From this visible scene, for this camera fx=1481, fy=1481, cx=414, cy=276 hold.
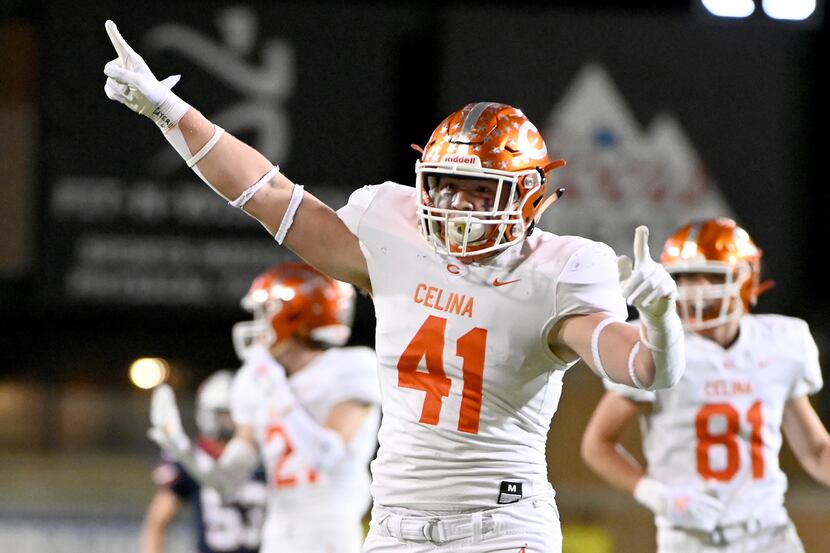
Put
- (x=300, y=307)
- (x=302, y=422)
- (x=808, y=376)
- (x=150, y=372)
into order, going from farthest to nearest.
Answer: (x=150, y=372) → (x=300, y=307) → (x=302, y=422) → (x=808, y=376)

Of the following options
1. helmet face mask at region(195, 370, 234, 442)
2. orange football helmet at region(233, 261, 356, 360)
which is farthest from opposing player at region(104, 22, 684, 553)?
helmet face mask at region(195, 370, 234, 442)

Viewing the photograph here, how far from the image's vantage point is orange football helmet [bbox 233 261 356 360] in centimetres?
464

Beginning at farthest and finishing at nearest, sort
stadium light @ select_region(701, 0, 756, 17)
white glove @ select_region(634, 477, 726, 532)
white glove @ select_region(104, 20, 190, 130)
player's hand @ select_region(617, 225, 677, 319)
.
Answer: stadium light @ select_region(701, 0, 756, 17) → white glove @ select_region(634, 477, 726, 532) → white glove @ select_region(104, 20, 190, 130) → player's hand @ select_region(617, 225, 677, 319)

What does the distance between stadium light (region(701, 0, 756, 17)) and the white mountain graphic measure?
651 millimetres

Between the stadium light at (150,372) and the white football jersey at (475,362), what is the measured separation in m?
8.02

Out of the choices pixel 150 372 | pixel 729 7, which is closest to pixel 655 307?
pixel 729 7

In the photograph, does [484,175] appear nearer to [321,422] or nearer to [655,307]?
[655,307]

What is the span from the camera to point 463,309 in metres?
2.91

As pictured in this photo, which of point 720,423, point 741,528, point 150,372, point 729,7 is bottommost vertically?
point 741,528

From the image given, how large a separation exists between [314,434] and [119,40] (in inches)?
66.6

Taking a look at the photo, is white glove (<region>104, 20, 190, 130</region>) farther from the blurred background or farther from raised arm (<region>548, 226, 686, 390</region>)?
the blurred background

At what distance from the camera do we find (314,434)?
14.3ft

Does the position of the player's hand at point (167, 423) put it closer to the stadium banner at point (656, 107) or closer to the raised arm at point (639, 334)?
the raised arm at point (639, 334)

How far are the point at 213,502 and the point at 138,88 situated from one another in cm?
298
